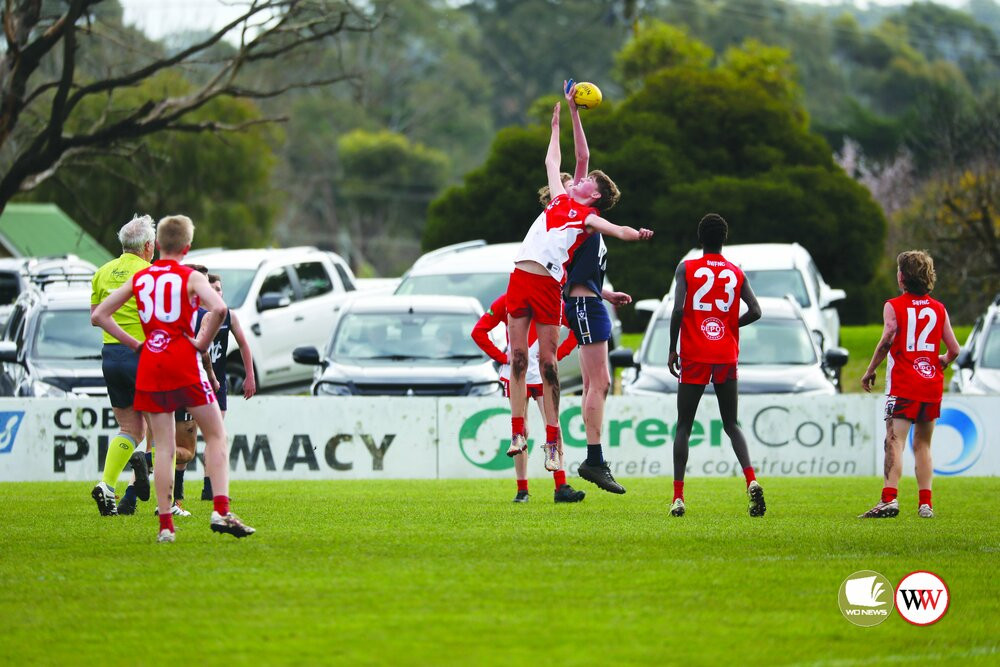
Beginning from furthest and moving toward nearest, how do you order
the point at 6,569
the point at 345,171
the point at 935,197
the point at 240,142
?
the point at 345,171 < the point at 240,142 < the point at 935,197 < the point at 6,569

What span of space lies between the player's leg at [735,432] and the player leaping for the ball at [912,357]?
0.94 metres

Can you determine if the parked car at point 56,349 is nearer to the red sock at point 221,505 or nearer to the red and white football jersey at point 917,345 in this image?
the red sock at point 221,505

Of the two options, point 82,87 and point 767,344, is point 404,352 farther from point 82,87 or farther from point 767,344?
point 82,87

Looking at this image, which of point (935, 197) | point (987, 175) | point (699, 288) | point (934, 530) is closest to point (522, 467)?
point (699, 288)

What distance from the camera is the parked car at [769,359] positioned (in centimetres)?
1983

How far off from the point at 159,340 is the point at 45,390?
11.0m

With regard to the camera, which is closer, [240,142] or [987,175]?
[987,175]

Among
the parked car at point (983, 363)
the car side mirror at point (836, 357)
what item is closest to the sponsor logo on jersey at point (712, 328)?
the car side mirror at point (836, 357)

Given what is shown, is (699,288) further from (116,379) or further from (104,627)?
(104,627)

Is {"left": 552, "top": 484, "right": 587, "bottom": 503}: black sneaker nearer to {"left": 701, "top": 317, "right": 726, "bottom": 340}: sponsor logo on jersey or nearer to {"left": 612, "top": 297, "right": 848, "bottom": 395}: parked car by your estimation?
{"left": 701, "top": 317, "right": 726, "bottom": 340}: sponsor logo on jersey

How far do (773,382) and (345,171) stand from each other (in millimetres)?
67553

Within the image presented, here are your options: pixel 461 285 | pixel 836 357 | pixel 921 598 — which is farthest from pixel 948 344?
pixel 461 285

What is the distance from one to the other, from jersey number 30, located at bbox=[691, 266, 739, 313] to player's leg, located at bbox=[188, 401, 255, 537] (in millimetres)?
3363

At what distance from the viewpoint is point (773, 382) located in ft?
65.1
